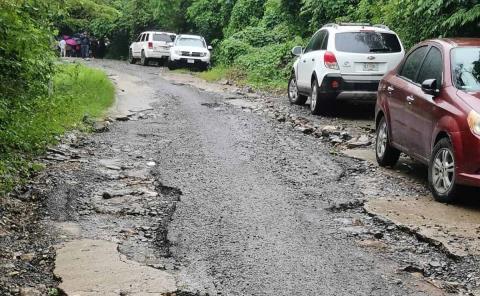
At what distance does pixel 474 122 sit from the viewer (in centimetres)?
655

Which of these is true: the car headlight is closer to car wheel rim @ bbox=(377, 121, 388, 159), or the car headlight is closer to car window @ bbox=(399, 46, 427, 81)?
car window @ bbox=(399, 46, 427, 81)

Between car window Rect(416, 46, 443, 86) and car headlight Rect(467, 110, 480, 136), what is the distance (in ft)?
2.85

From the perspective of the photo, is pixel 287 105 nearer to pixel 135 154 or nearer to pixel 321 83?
pixel 321 83

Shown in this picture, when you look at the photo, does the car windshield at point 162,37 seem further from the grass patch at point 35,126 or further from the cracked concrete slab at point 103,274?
the cracked concrete slab at point 103,274

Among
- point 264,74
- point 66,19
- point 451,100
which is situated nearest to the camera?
point 451,100

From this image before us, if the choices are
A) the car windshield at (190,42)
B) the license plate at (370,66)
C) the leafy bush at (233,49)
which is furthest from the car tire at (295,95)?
the car windshield at (190,42)

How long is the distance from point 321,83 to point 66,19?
504 centimetres

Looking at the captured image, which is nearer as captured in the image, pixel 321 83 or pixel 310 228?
pixel 310 228

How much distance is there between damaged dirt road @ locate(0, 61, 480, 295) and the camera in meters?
4.87

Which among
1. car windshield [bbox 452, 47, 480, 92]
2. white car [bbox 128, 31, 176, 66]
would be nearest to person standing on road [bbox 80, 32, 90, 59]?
white car [bbox 128, 31, 176, 66]

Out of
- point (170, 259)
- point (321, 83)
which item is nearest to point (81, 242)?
point (170, 259)

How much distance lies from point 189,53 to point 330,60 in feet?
56.7

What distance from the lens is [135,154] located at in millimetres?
9789

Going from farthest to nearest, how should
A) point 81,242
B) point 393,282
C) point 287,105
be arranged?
point 287,105 → point 81,242 → point 393,282
